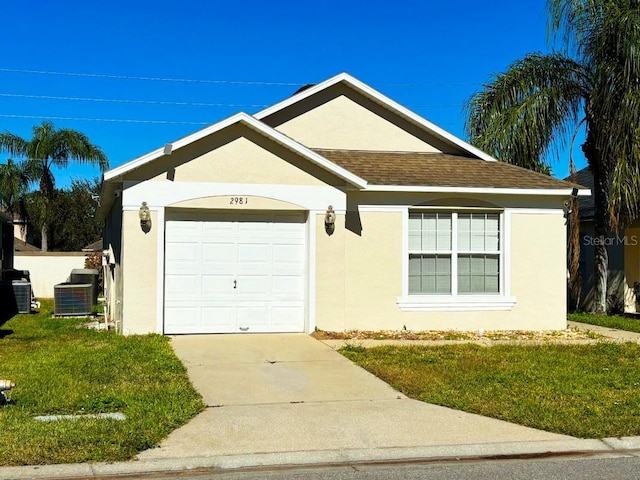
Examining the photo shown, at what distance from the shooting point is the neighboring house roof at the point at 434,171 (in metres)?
13.9

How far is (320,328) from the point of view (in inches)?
518

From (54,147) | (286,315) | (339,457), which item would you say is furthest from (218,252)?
(54,147)

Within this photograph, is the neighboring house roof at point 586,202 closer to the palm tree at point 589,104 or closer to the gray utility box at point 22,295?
the palm tree at point 589,104

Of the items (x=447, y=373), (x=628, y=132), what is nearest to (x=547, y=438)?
(x=447, y=373)

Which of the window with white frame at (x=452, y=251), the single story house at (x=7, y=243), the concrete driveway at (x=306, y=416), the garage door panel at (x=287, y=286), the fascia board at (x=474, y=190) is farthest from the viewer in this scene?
the single story house at (x=7, y=243)

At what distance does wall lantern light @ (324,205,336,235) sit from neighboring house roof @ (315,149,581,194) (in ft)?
3.05

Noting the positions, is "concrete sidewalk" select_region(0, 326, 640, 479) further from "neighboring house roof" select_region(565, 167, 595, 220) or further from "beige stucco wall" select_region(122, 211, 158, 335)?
"neighboring house roof" select_region(565, 167, 595, 220)

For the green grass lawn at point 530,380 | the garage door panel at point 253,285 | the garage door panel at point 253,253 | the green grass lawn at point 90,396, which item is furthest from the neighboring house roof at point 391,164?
the green grass lawn at point 530,380

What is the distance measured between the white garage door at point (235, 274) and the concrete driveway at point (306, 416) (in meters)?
2.33

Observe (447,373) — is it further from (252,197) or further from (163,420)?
(252,197)

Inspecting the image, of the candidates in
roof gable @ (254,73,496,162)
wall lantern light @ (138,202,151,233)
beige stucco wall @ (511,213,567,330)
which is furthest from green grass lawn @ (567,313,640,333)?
wall lantern light @ (138,202,151,233)

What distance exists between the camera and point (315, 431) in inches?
267

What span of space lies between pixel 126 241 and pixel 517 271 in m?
7.57

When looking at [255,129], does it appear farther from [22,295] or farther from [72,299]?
[22,295]
